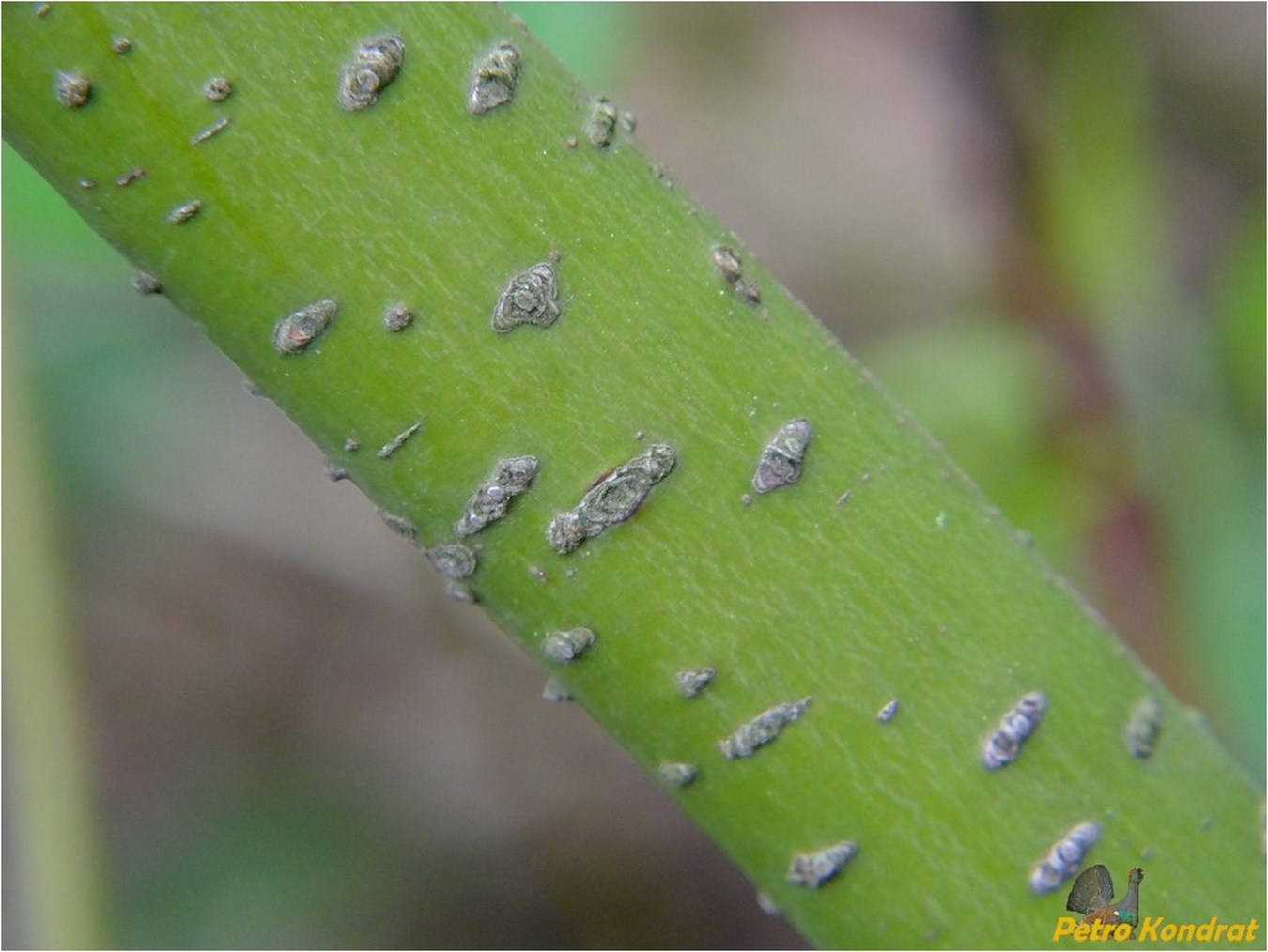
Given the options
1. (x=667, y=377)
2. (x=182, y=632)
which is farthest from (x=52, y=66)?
(x=182, y=632)

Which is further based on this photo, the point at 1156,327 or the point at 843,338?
the point at 843,338

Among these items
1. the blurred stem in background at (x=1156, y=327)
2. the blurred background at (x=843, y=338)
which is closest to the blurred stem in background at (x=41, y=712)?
the blurred background at (x=843, y=338)

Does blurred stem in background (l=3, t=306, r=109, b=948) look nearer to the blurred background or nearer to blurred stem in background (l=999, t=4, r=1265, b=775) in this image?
the blurred background

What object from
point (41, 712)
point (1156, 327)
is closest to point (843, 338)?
point (1156, 327)

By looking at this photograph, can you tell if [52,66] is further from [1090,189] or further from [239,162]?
[1090,189]

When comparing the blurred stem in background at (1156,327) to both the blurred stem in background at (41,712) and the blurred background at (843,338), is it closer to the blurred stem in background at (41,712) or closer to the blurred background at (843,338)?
the blurred background at (843,338)

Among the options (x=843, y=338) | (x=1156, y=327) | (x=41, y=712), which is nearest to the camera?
(x=41, y=712)

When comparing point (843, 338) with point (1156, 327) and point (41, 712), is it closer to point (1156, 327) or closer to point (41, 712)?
point (1156, 327)

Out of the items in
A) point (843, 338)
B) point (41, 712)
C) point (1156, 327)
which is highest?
point (41, 712)

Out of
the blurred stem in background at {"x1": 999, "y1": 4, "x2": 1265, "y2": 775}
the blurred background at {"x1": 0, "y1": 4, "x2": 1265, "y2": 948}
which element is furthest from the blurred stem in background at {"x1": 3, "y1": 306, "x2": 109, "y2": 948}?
the blurred stem in background at {"x1": 999, "y1": 4, "x2": 1265, "y2": 775}
